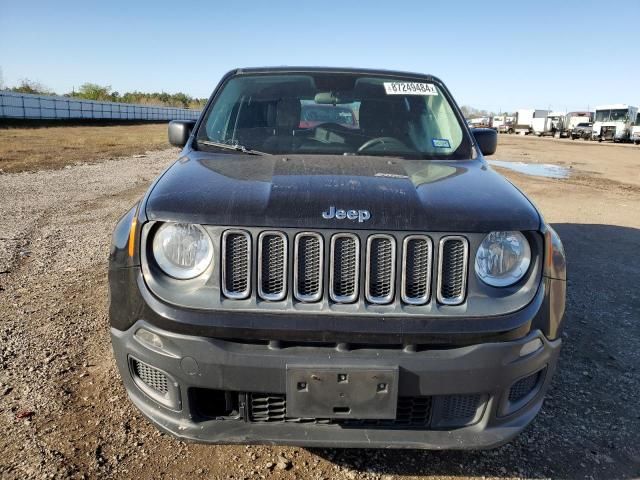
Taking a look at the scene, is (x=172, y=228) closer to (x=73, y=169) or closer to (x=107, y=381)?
(x=107, y=381)

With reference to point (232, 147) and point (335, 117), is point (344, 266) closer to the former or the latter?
point (232, 147)

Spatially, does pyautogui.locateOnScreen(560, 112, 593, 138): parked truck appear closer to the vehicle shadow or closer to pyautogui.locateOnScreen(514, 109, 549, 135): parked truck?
pyautogui.locateOnScreen(514, 109, 549, 135): parked truck

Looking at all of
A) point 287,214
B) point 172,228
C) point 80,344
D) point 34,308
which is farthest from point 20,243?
point 287,214

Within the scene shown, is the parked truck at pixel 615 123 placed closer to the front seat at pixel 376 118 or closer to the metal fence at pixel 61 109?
the metal fence at pixel 61 109

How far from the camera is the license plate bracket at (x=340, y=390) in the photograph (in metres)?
1.98

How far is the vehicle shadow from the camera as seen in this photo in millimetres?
2561

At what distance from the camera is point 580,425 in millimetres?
2916

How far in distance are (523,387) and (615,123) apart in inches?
1885

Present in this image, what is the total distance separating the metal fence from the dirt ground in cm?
2576

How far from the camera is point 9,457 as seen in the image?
2.47 metres

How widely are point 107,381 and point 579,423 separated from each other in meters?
2.71

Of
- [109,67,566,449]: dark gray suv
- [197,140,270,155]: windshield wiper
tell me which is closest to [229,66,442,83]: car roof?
[197,140,270,155]: windshield wiper

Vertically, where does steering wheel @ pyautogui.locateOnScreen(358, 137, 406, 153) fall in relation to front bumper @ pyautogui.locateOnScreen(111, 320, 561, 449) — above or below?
above

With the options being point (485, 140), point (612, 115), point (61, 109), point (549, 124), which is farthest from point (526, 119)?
point (485, 140)
